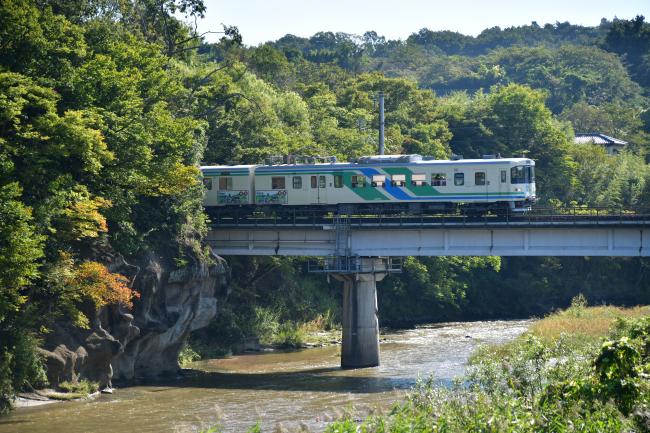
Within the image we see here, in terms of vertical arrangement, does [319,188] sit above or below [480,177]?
below

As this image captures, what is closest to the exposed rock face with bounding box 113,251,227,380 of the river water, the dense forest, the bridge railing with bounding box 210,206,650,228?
the dense forest

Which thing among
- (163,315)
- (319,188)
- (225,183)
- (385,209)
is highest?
(225,183)

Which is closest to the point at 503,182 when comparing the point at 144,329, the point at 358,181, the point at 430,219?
the point at 430,219

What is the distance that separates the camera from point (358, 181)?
57.6 meters

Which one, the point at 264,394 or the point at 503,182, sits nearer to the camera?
the point at 264,394

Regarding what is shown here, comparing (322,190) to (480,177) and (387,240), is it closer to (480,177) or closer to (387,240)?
(387,240)

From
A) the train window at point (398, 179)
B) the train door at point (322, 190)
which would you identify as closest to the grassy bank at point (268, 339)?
the train door at point (322, 190)

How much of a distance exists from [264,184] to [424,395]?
94.0 feet

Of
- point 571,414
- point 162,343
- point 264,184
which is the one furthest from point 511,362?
point 264,184

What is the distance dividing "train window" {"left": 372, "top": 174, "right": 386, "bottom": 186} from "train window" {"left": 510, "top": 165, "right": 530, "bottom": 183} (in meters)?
6.41

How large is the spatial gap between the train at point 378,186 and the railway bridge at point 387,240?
47.9 inches

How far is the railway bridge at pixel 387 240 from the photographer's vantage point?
5078 centimetres

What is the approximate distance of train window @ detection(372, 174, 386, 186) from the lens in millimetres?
57125

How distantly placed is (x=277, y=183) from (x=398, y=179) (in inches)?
263
